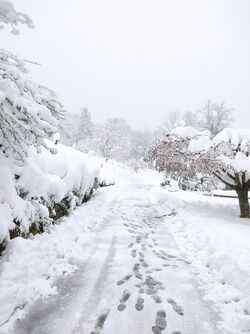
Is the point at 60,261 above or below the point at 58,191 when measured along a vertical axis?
below

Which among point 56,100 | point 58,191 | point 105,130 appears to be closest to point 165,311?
point 56,100

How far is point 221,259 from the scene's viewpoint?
19.2ft

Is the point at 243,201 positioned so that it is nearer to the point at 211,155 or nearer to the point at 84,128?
the point at 211,155

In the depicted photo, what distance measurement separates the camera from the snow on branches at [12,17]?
3.62 meters

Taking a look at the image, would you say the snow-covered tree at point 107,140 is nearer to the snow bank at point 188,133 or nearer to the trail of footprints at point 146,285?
the snow bank at point 188,133

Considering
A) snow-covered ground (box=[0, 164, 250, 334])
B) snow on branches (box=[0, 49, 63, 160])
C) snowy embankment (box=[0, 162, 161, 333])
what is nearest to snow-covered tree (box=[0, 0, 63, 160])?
snow on branches (box=[0, 49, 63, 160])

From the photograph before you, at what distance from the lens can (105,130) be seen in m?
58.0

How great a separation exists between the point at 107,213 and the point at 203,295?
734cm

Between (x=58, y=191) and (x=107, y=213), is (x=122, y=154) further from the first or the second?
(x=58, y=191)

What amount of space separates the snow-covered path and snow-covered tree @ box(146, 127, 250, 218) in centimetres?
436

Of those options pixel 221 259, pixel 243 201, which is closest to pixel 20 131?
pixel 221 259

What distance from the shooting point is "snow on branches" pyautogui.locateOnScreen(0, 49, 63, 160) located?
3812mm

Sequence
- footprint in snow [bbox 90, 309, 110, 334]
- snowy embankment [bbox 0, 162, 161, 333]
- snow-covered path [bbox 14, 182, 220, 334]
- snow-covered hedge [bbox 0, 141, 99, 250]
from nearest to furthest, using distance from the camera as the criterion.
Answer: footprint in snow [bbox 90, 309, 110, 334] < snow-covered path [bbox 14, 182, 220, 334] < snowy embankment [bbox 0, 162, 161, 333] < snow-covered hedge [bbox 0, 141, 99, 250]

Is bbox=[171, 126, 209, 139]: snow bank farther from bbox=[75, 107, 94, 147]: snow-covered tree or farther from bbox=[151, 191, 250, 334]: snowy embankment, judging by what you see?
bbox=[75, 107, 94, 147]: snow-covered tree
